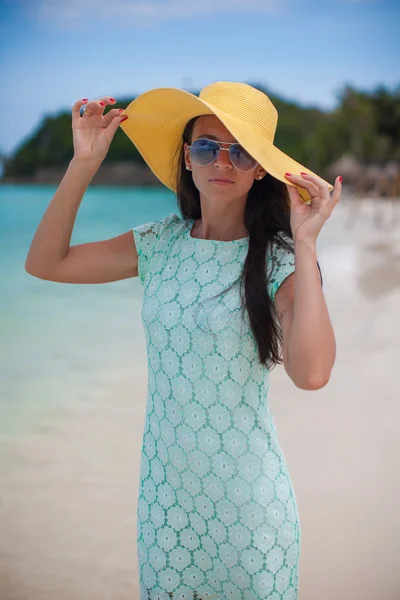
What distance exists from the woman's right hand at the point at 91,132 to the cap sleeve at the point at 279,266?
518mm

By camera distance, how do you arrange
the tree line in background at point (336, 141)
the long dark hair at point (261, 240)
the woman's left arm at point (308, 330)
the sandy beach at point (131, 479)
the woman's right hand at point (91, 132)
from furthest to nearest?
the tree line in background at point (336, 141)
the sandy beach at point (131, 479)
the woman's right hand at point (91, 132)
the long dark hair at point (261, 240)
the woman's left arm at point (308, 330)

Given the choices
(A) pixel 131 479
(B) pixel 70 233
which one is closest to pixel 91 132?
(B) pixel 70 233

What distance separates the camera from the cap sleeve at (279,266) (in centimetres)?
167

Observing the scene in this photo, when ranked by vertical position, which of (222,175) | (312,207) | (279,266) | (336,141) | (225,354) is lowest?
(225,354)

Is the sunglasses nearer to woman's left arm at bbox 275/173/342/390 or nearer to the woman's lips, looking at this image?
the woman's lips

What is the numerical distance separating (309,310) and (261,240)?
30 cm

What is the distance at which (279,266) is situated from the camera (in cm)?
169

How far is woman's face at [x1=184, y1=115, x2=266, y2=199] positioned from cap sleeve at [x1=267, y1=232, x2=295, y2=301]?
7.0 inches

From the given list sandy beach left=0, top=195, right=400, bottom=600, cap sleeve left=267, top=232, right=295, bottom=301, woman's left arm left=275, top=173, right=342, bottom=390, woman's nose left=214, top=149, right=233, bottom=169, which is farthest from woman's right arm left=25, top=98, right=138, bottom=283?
sandy beach left=0, top=195, right=400, bottom=600

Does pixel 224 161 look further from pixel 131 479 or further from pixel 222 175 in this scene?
pixel 131 479

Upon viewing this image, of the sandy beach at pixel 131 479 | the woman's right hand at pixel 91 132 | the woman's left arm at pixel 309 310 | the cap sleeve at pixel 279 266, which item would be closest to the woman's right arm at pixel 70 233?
the woman's right hand at pixel 91 132

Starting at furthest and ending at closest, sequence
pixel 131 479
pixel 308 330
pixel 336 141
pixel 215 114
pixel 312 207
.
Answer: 1. pixel 336 141
2. pixel 131 479
3. pixel 215 114
4. pixel 312 207
5. pixel 308 330

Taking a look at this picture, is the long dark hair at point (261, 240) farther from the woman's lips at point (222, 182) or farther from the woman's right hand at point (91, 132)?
the woman's right hand at point (91, 132)

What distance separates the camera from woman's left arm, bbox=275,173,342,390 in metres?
1.53
